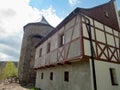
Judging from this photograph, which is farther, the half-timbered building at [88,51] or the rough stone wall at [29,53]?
the rough stone wall at [29,53]

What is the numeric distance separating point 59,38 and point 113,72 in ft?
17.0

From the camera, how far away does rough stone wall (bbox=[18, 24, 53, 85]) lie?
822 inches

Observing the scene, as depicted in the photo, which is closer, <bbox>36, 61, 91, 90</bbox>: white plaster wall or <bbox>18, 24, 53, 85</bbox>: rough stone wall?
<bbox>36, 61, 91, 90</bbox>: white plaster wall

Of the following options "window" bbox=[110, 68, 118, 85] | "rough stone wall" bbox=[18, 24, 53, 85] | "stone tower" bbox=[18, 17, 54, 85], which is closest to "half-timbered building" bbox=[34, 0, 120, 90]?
"window" bbox=[110, 68, 118, 85]

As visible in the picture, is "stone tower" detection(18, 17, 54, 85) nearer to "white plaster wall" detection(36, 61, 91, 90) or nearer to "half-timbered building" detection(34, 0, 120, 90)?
"white plaster wall" detection(36, 61, 91, 90)

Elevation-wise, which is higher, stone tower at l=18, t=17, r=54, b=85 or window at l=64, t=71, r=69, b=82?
stone tower at l=18, t=17, r=54, b=85

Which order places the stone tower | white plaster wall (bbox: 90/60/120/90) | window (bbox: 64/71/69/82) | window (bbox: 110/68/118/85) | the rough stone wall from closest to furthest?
white plaster wall (bbox: 90/60/120/90) → window (bbox: 110/68/118/85) → window (bbox: 64/71/69/82) → the rough stone wall → the stone tower

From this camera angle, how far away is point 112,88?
26.5 feet

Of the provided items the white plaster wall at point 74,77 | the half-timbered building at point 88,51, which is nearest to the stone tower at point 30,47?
the white plaster wall at point 74,77

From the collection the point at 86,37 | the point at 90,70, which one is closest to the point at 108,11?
the point at 86,37

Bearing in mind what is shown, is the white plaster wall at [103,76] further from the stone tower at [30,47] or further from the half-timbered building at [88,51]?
the stone tower at [30,47]

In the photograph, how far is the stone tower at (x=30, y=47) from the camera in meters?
21.1

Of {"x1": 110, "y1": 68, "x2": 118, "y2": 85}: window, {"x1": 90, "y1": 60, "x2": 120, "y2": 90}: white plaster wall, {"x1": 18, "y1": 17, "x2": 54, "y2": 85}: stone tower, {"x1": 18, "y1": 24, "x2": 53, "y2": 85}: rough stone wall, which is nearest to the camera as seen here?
{"x1": 90, "y1": 60, "x2": 120, "y2": 90}: white plaster wall

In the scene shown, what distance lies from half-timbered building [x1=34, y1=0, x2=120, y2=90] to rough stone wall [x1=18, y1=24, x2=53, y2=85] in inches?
426
